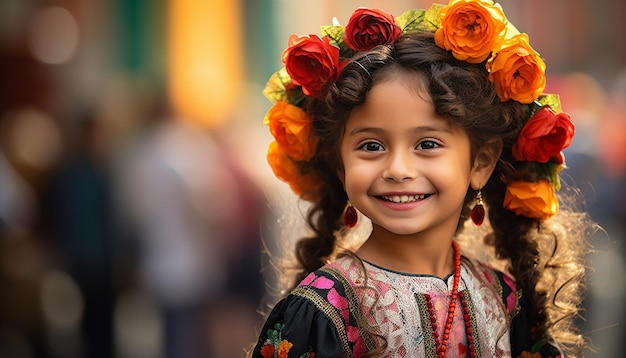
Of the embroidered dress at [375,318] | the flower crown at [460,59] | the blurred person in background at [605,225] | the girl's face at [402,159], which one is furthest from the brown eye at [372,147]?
the blurred person in background at [605,225]

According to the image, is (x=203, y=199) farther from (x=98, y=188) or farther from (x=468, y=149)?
(x=468, y=149)

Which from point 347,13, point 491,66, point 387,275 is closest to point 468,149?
point 491,66

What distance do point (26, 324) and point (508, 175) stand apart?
319 centimetres

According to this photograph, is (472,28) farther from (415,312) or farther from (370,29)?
(415,312)

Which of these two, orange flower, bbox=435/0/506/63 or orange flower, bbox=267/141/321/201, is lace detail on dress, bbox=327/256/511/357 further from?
orange flower, bbox=435/0/506/63


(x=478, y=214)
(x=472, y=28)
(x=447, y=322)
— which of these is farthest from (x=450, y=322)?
(x=472, y=28)

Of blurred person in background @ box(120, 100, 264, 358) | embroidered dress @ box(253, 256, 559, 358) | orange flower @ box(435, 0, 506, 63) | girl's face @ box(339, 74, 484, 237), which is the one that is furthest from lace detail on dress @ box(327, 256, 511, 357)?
blurred person in background @ box(120, 100, 264, 358)

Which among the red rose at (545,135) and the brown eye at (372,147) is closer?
the brown eye at (372,147)

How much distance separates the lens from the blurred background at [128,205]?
16.1 feet

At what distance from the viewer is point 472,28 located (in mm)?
2416

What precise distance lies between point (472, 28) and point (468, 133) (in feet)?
0.91

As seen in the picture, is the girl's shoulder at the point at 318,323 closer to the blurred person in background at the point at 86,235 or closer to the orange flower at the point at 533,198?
the orange flower at the point at 533,198

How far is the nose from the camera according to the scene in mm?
2334

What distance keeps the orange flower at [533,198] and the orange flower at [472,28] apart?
1.41 ft
